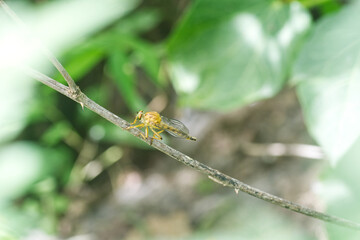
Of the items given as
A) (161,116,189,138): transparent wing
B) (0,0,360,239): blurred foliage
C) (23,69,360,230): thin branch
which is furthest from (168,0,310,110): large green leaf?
(23,69,360,230): thin branch

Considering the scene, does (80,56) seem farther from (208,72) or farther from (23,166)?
(23,166)

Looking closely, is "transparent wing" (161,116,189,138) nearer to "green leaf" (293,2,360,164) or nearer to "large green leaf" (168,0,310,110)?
"large green leaf" (168,0,310,110)

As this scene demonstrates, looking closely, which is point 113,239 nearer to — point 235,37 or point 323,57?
point 235,37

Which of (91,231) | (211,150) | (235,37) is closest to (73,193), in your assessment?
(91,231)

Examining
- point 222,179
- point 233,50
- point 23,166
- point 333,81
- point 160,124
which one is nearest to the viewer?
point 222,179

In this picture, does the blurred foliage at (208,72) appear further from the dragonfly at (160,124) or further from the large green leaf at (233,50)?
the dragonfly at (160,124)

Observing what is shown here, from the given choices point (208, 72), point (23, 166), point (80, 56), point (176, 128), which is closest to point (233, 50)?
point (208, 72)

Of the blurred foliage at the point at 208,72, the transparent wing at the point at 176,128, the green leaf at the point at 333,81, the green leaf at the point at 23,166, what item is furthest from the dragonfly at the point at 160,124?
the green leaf at the point at 23,166
